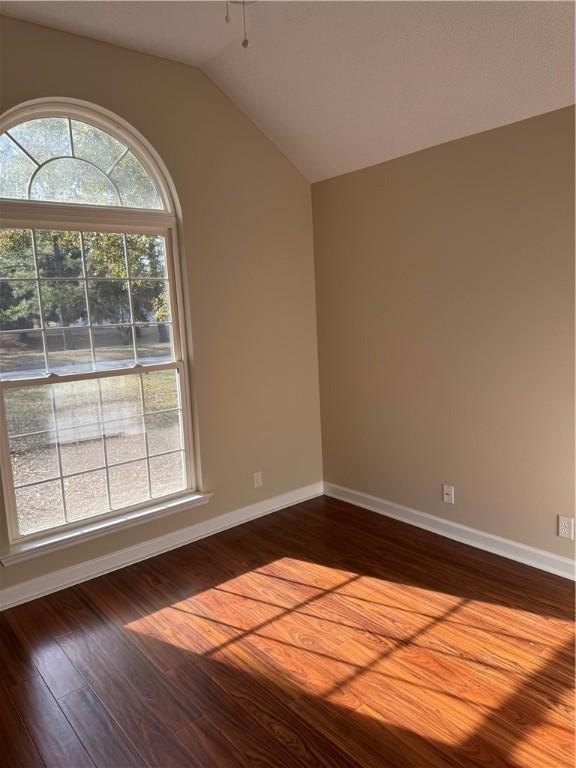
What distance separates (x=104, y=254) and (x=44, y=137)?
0.65 m

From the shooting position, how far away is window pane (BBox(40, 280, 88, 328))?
2.80m

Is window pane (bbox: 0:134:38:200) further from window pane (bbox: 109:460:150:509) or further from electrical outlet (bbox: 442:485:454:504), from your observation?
electrical outlet (bbox: 442:485:454:504)

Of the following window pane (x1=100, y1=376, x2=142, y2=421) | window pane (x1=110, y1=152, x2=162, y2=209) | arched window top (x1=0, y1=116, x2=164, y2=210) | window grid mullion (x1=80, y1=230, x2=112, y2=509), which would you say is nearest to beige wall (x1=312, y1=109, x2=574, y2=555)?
window pane (x1=110, y1=152, x2=162, y2=209)

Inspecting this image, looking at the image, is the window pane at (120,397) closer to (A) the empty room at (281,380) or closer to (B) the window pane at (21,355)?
(A) the empty room at (281,380)

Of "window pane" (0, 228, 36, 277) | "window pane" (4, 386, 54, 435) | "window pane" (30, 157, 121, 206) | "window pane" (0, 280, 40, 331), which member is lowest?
"window pane" (4, 386, 54, 435)

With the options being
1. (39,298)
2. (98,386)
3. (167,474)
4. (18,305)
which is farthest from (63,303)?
(167,474)

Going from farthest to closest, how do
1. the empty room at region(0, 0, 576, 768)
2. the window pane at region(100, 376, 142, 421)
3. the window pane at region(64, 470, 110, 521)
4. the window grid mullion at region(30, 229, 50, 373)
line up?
the window pane at region(100, 376, 142, 421) < the window pane at region(64, 470, 110, 521) < the window grid mullion at region(30, 229, 50, 373) < the empty room at region(0, 0, 576, 768)

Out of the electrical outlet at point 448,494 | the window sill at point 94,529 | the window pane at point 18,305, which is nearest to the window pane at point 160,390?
the window sill at point 94,529

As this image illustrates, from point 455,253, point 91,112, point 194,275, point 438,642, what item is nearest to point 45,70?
point 91,112

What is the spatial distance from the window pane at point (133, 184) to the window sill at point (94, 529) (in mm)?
1824

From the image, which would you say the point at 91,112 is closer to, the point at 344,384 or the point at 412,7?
the point at 412,7

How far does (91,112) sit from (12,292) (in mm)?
1086

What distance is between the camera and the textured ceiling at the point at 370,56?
2.30 metres

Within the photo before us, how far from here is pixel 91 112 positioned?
2871 millimetres
